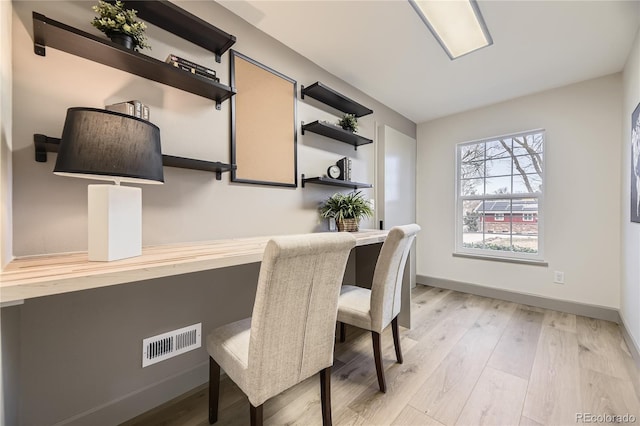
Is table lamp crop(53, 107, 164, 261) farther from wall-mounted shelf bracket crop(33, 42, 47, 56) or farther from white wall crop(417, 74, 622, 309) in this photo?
white wall crop(417, 74, 622, 309)

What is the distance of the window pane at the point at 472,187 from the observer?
320 centimetres

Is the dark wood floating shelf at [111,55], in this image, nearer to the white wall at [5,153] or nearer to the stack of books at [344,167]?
the white wall at [5,153]

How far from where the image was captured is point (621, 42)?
1.93m

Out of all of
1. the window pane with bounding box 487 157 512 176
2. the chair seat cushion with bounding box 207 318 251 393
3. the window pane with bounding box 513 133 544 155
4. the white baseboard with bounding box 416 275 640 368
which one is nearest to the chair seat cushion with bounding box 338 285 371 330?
the chair seat cushion with bounding box 207 318 251 393

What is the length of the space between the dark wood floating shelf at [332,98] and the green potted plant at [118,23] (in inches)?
47.3

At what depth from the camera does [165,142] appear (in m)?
1.39

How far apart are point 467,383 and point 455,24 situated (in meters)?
2.38

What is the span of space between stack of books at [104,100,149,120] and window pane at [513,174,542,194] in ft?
11.7

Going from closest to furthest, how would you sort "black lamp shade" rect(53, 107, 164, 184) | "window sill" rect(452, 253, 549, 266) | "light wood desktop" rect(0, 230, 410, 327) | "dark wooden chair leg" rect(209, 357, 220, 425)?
"light wood desktop" rect(0, 230, 410, 327) → "black lamp shade" rect(53, 107, 164, 184) → "dark wooden chair leg" rect(209, 357, 220, 425) → "window sill" rect(452, 253, 549, 266)

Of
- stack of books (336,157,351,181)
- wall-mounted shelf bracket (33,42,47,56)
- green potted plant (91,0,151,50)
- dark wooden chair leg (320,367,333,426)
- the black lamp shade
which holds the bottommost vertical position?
dark wooden chair leg (320,367,333,426)

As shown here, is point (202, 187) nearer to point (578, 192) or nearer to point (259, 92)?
point (259, 92)

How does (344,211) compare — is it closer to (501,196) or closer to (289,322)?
(289,322)

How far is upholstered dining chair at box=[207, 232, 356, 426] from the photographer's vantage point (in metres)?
0.87

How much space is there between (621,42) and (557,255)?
192cm
